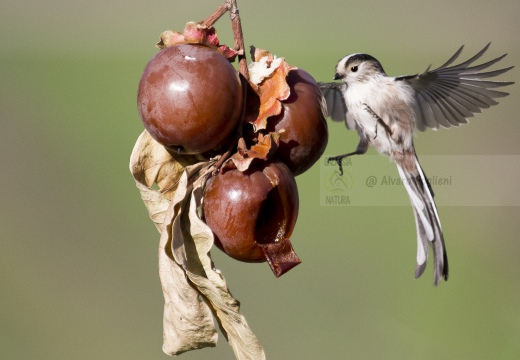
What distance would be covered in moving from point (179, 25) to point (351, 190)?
388cm

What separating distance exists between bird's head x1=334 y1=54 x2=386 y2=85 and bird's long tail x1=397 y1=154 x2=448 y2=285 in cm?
37

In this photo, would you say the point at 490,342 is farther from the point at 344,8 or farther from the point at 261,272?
the point at 344,8

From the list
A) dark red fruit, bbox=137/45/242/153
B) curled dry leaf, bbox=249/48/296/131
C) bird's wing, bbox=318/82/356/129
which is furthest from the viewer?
bird's wing, bbox=318/82/356/129

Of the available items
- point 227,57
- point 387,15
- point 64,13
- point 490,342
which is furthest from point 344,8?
point 227,57

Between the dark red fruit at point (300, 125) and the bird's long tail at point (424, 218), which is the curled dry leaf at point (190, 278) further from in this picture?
the bird's long tail at point (424, 218)

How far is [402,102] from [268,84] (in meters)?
1.27

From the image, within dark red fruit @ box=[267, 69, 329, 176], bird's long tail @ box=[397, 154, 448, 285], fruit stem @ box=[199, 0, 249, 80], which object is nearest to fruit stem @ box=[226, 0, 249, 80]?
fruit stem @ box=[199, 0, 249, 80]

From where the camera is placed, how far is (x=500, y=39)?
28.8 ft

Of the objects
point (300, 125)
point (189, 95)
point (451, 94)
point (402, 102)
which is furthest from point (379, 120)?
point (189, 95)

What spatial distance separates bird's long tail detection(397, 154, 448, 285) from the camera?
2.80 metres

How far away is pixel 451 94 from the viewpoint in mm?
2584

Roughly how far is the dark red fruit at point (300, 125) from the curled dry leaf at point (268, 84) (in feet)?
0.07

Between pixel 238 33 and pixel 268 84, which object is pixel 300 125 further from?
pixel 238 33

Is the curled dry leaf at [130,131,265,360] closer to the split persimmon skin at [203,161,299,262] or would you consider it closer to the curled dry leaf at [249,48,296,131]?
the split persimmon skin at [203,161,299,262]
